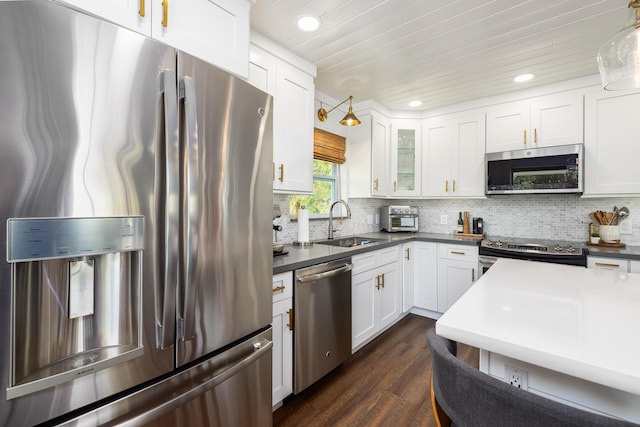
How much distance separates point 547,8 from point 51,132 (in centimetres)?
254

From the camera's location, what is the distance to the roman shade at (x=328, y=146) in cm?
291

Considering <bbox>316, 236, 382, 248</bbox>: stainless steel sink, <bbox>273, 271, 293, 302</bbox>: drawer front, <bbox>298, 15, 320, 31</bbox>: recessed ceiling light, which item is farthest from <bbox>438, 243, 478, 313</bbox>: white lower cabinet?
<bbox>298, 15, 320, 31</bbox>: recessed ceiling light

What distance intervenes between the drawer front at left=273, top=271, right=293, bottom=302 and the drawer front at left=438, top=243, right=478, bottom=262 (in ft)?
6.79

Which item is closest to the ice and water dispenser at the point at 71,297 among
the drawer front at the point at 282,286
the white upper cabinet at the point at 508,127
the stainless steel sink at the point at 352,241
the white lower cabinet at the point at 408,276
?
the drawer front at the point at 282,286

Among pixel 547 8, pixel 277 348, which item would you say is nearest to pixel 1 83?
pixel 277 348

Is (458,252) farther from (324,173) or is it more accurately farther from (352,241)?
(324,173)

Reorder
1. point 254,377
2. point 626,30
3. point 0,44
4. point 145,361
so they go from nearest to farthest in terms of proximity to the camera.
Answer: point 0,44
point 145,361
point 626,30
point 254,377

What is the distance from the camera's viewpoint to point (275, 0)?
1.64 metres

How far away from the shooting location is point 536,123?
2.81m

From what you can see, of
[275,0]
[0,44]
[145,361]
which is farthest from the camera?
[275,0]

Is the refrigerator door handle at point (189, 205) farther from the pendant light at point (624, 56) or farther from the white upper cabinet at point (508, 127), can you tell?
the white upper cabinet at point (508, 127)

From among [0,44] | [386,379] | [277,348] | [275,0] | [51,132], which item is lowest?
[386,379]

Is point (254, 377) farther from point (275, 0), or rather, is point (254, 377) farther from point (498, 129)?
point (498, 129)

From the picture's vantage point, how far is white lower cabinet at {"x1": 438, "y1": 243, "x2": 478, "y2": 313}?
2.89 m
